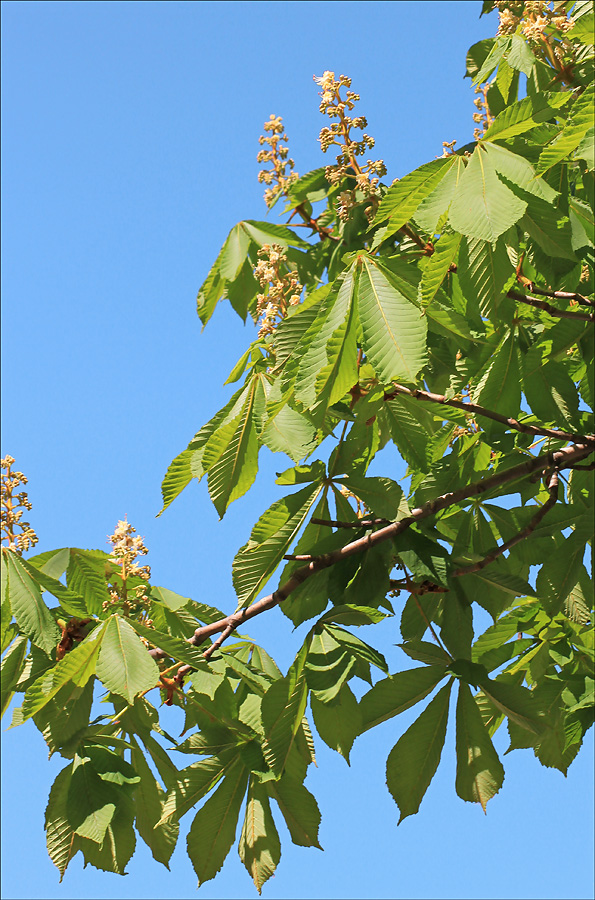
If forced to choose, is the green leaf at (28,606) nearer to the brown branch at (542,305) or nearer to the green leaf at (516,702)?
the green leaf at (516,702)

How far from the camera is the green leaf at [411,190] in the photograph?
1967mm

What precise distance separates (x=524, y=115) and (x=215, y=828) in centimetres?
201

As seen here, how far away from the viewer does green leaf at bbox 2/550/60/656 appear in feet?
7.30

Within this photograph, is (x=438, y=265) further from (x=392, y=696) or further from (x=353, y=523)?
(x=392, y=696)

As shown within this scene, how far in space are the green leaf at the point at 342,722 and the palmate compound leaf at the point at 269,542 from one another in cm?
35

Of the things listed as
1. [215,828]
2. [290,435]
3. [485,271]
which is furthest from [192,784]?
[485,271]

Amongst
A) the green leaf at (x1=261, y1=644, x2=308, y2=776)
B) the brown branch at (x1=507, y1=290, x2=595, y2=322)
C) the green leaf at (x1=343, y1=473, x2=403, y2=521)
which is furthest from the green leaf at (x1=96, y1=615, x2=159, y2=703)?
the brown branch at (x1=507, y1=290, x2=595, y2=322)

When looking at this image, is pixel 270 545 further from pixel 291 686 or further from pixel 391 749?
pixel 391 749

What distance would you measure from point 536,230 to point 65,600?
154cm

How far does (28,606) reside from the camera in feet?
7.32

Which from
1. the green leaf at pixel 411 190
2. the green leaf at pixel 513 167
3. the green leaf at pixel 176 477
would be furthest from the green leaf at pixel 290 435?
the green leaf at pixel 513 167

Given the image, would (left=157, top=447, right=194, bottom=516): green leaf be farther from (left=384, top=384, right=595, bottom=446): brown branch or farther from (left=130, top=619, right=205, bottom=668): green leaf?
(left=384, top=384, right=595, bottom=446): brown branch

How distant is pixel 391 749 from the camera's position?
2184 mm

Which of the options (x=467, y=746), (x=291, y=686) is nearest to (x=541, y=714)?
(x=467, y=746)
